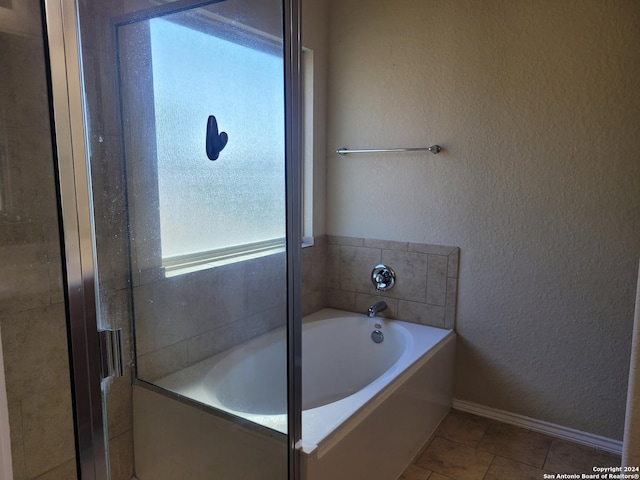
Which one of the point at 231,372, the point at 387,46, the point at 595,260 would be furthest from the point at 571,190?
the point at 231,372

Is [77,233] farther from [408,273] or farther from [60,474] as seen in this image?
[408,273]

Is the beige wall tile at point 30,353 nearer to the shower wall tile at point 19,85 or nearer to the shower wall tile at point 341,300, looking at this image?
the shower wall tile at point 19,85

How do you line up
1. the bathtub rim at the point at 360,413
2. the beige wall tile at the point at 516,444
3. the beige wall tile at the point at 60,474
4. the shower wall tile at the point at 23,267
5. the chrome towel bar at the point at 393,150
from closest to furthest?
1. the shower wall tile at the point at 23,267
2. the beige wall tile at the point at 60,474
3. the bathtub rim at the point at 360,413
4. the beige wall tile at the point at 516,444
5. the chrome towel bar at the point at 393,150

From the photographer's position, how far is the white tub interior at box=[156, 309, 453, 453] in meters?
1.76

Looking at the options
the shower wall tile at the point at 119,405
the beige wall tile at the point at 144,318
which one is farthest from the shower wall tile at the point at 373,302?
the shower wall tile at the point at 119,405

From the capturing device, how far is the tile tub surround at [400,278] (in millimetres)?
2705

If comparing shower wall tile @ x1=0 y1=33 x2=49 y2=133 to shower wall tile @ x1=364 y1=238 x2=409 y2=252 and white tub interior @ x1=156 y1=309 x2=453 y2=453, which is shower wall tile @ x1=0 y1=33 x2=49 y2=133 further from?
shower wall tile @ x1=364 y1=238 x2=409 y2=252

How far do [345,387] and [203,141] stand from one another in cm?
168

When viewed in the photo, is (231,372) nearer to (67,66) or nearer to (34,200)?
(34,200)

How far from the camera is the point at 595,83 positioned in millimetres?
2205

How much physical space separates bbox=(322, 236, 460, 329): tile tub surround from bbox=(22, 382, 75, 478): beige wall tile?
6.15 ft

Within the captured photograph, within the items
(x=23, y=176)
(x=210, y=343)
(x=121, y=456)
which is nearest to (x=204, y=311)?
(x=210, y=343)

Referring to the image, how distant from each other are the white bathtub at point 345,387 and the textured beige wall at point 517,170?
353 mm

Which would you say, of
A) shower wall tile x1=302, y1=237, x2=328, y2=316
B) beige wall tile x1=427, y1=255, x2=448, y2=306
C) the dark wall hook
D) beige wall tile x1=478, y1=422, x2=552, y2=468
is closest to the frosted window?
the dark wall hook
